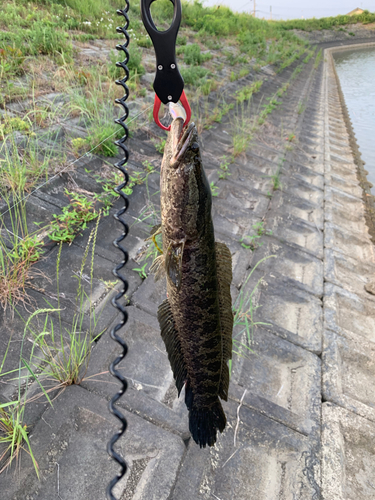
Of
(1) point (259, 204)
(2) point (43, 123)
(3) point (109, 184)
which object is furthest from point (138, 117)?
(1) point (259, 204)

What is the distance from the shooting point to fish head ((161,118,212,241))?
142 centimetres

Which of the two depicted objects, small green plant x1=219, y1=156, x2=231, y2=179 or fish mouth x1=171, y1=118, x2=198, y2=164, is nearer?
fish mouth x1=171, y1=118, x2=198, y2=164

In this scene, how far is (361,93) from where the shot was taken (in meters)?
19.2

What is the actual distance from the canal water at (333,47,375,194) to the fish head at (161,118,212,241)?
28.6 ft

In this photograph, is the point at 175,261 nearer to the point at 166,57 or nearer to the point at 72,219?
the point at 166,57

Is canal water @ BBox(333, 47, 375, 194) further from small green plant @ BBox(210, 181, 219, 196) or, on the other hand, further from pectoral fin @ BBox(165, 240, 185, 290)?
pectoral fin @ BBox(165, 240, 185, 290)

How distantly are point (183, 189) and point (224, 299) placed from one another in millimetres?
587

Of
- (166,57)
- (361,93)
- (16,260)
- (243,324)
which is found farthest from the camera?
(361,93)

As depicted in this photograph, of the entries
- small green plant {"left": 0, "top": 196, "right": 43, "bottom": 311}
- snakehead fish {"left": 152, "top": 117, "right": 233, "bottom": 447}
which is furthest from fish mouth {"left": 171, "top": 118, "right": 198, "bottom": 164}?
small green plant {"left": 0, "top": 196, "right": 43, "bottom": 311}

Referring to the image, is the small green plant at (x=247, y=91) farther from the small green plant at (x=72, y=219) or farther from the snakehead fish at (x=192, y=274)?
the snakehead fish at (x=192, y=274)

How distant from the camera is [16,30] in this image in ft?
22.8

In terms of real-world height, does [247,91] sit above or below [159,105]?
below

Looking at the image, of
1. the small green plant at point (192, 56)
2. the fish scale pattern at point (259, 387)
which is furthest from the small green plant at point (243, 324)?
the small green plant at point (192, 56)

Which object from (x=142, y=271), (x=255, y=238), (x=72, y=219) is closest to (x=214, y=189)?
Answer: (x=255, y=238)
